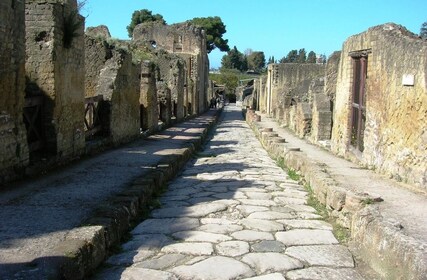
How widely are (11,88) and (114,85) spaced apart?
4.95 meters

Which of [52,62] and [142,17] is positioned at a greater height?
[142,17]

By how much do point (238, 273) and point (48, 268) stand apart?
4.55 ft

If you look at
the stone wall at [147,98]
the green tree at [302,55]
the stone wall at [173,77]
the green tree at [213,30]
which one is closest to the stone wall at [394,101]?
the stone wall at [147,98]

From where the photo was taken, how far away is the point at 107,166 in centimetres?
790

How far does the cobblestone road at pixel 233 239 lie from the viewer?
150 inches

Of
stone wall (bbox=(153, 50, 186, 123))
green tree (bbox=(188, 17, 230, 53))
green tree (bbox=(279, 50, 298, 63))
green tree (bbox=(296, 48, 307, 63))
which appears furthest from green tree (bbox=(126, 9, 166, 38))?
green tree (bbox=(279, 50, 298, 63))

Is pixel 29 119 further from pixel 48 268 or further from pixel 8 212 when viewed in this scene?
pixel 48 268

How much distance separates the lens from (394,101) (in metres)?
6.93

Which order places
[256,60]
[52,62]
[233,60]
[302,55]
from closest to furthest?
[52,62]
[233,60]
[256,60]
[302,55]

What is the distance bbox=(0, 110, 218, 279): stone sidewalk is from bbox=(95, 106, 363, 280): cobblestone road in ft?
0.80

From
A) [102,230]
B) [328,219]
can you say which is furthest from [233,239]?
[328,219]

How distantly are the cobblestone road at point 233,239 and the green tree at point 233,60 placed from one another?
95.8 metres

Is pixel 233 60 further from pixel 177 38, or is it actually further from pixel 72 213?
pixel 72 213

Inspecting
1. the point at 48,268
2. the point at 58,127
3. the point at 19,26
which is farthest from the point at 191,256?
the point at 58,127
